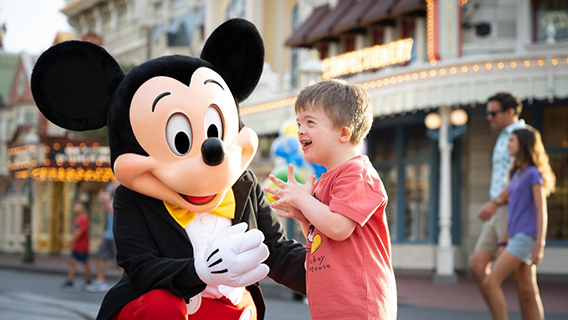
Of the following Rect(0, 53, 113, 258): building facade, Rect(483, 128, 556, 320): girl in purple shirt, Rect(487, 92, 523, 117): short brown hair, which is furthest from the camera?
Rect(0, 53, 113, 258): building facade

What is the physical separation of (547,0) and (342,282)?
12755mm

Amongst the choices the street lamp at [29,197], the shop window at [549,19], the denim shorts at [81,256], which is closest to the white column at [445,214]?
the shop window at [549,19]

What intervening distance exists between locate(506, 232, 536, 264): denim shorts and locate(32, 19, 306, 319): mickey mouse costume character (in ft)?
7.64

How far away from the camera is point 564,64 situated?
40.8 feet

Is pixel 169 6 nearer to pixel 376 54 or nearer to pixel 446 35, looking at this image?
pixel 376 54

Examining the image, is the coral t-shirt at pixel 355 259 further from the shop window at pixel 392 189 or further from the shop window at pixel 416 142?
the shop window at pixel 392 189

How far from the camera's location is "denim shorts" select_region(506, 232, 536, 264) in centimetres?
544

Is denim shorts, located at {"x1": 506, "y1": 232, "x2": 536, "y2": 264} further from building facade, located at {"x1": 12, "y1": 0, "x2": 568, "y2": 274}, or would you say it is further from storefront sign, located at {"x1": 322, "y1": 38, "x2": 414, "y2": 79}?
storefront sign, located at {"x1": 322, "y1": 38, "x2": 414, "y2": 79}

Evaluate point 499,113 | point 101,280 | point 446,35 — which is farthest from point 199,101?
point 446,35

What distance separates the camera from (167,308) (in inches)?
123

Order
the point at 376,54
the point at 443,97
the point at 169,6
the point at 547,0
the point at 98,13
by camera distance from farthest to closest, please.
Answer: the point at 98,13
the point at 169,6
the point at 376,54
the point at 547,0
the point at 443,97

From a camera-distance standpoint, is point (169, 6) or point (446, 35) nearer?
point (446, 35)

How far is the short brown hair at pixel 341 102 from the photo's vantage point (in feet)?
9.51

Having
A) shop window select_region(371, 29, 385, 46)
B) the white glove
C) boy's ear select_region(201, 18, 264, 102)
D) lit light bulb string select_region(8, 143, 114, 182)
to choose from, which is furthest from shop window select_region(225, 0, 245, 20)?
the white glove
